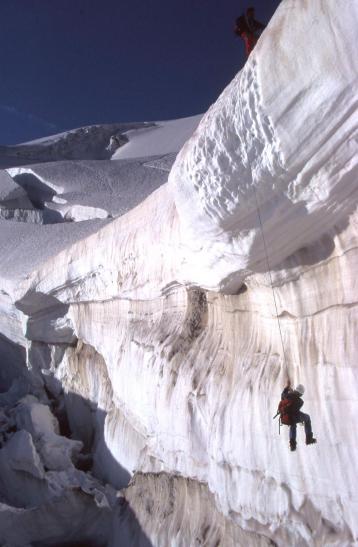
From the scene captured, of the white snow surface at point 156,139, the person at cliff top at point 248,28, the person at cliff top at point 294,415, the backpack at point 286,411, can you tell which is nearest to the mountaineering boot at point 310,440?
the person at cliff top at point 294,415

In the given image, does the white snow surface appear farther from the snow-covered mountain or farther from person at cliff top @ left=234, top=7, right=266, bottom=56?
person at cliff top @ left=234, top=7, right=266, bottom=56

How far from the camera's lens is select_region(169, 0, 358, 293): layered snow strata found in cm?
219

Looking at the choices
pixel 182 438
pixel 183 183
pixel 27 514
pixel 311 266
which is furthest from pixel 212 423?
pixel 27 514

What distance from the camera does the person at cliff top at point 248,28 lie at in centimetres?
297

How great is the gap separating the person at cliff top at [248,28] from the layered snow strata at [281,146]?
1.50 ft

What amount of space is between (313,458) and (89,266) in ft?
10.9

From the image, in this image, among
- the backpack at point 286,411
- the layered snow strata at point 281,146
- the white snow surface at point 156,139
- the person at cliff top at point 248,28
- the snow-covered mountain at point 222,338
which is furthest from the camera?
the white snow surface at point 156,139

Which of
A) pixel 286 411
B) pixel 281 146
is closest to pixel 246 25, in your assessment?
pixel 281 146

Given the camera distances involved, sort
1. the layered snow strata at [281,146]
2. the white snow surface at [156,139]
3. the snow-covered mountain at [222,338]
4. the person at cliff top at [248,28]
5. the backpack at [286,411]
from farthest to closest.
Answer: the white snow surface at [156,139] → the person at cliff top at [248,28] → the backpack at [286,411] → the snow-covered mountain at [222,338] → the layered snow strata at [281,146]

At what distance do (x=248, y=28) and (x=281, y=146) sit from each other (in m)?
0.99

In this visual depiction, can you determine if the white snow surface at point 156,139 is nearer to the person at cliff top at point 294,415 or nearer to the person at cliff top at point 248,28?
the person at cliff top at point 248,28

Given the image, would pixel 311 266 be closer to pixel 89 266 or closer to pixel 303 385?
pixel 303 385

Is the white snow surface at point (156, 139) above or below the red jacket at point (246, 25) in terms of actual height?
above

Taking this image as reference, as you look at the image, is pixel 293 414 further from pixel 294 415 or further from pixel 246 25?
pixel 246 25
